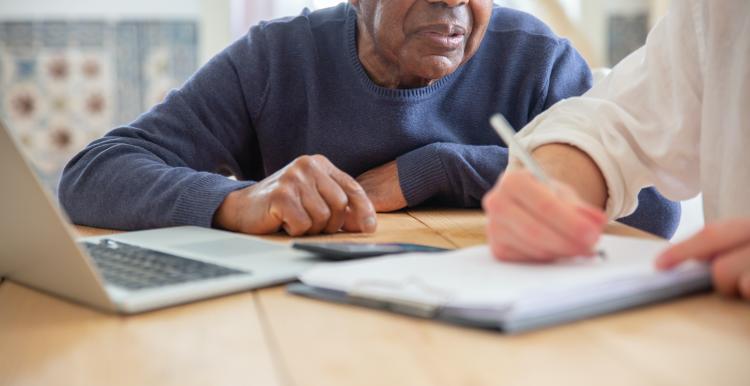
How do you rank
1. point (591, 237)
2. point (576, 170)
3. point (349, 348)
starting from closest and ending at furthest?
point (349, 348)
point (591, 237)
point (576, 170)

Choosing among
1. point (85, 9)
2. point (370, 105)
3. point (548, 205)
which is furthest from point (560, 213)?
point (85, 9)

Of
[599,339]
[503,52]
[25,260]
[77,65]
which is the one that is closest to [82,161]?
[25,260]

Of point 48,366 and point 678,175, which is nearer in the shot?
point 48,366

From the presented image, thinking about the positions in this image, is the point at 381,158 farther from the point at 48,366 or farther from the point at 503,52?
the point at 48,366

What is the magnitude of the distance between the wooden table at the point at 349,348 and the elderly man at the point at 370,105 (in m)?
0.68

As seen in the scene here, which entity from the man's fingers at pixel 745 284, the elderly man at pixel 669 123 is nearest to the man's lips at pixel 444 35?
the elderly man at pixel 669 123

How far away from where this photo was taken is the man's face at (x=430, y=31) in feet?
Answer: 4.71

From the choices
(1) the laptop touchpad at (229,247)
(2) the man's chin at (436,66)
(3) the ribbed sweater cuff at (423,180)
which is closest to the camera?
(1) the laptop touchpad at (229,247)

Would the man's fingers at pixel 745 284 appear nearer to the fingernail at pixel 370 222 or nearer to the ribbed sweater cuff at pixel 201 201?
the fingernail at pixel 370 222

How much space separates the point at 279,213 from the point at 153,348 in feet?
1.61

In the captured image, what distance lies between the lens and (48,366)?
55 cm

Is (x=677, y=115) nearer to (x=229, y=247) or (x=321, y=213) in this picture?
(x=321, y=213)

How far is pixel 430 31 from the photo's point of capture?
4.75 ft

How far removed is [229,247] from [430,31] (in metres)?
0.66
